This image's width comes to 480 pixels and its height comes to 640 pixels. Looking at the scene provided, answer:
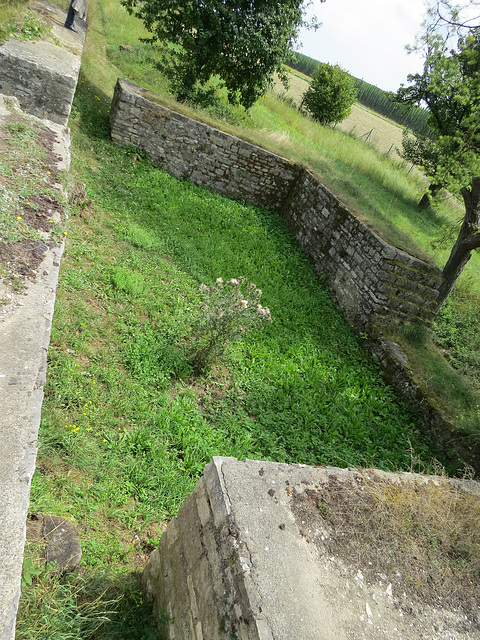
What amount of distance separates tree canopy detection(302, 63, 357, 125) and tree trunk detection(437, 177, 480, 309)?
1225cm

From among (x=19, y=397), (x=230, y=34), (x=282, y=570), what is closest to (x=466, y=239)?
(x=230, y=34)

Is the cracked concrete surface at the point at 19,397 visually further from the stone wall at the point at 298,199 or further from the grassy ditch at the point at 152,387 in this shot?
the stone wall at the point at 298,199

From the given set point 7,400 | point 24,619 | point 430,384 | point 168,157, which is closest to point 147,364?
point 7,400

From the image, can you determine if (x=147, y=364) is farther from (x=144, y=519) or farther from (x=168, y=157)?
(x=168, y=157)

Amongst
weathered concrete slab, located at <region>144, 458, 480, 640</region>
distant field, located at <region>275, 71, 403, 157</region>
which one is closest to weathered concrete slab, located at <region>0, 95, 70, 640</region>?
weathered concrete slab, located at <region>144, 458, 480, 640</region>

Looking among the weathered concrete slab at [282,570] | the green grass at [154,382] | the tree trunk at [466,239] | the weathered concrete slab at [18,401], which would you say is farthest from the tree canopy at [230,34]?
the weathered concrete slab at [282,570]

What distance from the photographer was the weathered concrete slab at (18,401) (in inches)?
65.8

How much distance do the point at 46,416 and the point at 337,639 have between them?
9.19ft

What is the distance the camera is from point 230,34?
8.84 meters

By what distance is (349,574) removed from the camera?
215cm

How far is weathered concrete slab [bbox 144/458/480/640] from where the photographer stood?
1896 millimetres

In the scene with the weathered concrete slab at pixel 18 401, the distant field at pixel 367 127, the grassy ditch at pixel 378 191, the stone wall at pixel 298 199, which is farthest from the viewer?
the distant field at pixel 367 127

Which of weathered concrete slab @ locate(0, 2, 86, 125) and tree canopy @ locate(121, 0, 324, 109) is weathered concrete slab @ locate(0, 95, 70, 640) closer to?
weathered concrete slab @ locate(0, 2, 86, 125)

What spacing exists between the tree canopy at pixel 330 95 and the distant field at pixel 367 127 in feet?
12.7
